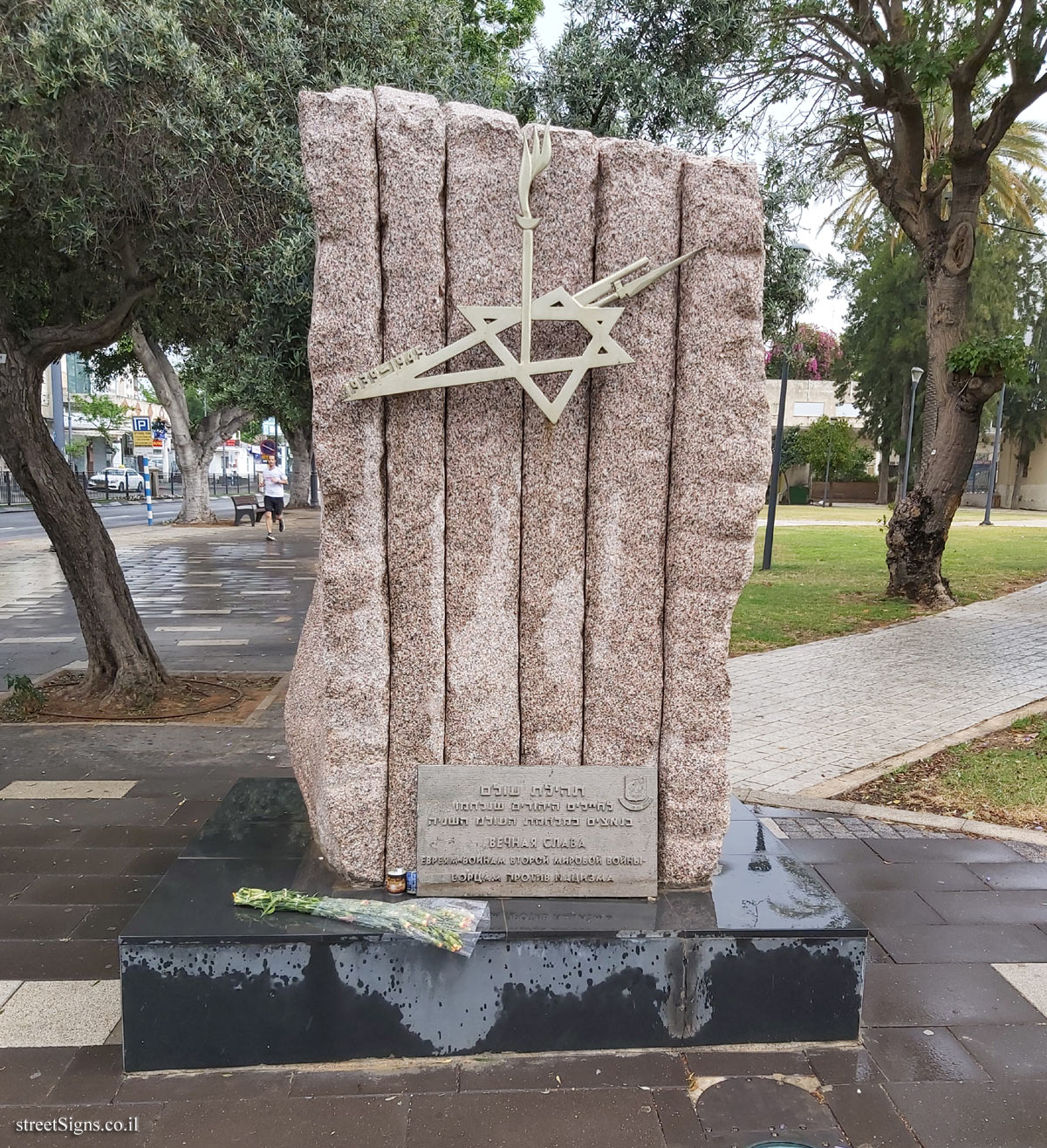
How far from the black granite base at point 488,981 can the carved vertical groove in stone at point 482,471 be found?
0.69 m

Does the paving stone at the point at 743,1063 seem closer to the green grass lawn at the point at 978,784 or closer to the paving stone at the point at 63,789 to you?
the green grass lawn at the point at 978,784

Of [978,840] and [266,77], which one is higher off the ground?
[266,77]

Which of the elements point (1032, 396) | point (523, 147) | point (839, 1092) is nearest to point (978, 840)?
point (839, 1092)

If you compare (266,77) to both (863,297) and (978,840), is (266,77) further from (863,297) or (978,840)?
(863,297)

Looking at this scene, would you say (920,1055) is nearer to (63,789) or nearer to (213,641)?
(63,789)

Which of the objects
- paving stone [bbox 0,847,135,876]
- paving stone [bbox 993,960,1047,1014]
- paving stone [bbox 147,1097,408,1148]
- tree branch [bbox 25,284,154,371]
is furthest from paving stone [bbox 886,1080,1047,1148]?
tree branch [bbox 25,284,154,371]

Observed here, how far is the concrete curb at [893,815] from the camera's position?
519 cm

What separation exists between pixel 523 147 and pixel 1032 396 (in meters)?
46.3

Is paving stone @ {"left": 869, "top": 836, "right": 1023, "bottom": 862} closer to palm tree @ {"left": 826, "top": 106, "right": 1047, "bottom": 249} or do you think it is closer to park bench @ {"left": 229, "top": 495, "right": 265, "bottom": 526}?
palm tree @ {"left": 826, "top": 106, "right": 1047, "bottom": 249}

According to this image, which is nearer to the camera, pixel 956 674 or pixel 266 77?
pixel 266 77

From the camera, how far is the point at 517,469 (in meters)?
3.37

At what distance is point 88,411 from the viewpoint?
5091cm

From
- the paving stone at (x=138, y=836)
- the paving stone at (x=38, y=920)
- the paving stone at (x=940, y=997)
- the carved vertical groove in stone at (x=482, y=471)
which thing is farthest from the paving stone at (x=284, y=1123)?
the paving stone at (x=138, y=836)

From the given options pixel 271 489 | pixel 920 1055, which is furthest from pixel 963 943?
pixel 271 489
